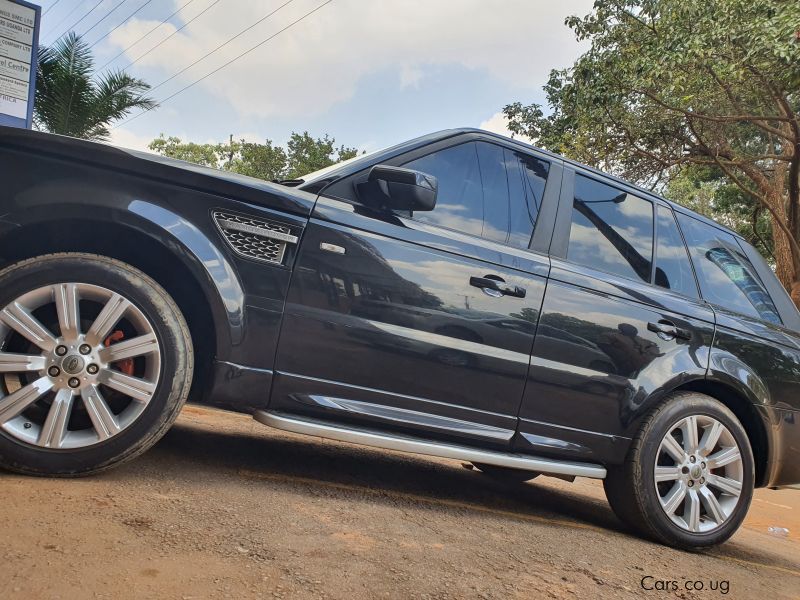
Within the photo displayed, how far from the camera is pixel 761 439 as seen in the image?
382 centimetres

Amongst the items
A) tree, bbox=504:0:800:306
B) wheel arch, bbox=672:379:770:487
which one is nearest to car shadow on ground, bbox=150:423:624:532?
wheel arch, bbox=672:379:770:487

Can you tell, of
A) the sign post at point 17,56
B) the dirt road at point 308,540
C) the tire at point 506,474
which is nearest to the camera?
the dirt road at point 308,540

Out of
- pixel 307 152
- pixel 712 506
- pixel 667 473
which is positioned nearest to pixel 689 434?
pixel 667 473

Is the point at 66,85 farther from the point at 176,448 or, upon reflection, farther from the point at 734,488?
the point at 734,488

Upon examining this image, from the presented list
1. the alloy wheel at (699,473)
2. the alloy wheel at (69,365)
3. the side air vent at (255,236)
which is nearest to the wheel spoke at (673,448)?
the alloy wheel at (699,473)

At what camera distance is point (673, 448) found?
11.6 ft

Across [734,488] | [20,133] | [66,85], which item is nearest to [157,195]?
[20,133]

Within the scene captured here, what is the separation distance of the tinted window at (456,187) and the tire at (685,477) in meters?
1.39

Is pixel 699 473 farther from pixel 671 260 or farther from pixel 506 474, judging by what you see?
pixel 506 474

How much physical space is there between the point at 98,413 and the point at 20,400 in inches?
10.5

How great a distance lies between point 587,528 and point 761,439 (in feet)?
3.83

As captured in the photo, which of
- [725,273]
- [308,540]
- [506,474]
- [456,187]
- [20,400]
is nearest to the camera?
[308,540]

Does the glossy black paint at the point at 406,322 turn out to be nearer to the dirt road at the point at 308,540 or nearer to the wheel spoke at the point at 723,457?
the dirt road at the point at 308,540

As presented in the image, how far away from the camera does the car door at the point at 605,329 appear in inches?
129
